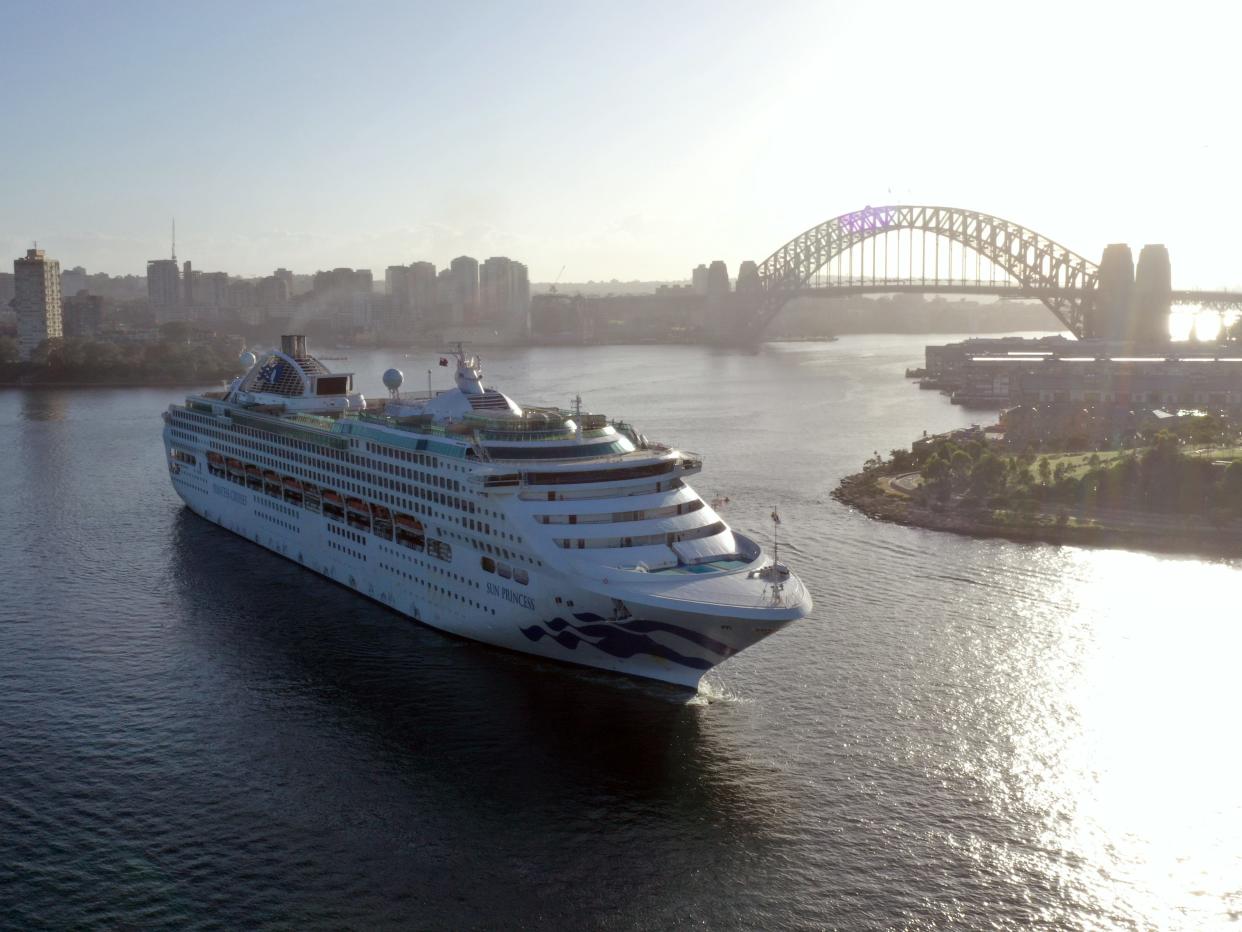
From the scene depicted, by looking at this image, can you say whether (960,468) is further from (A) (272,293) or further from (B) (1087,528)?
(A) (272,293)

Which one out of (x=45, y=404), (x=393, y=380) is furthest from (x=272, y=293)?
(x=393, y=380)

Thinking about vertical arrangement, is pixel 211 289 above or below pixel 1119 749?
above

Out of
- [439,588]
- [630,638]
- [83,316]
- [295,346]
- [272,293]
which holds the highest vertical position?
[272,293]

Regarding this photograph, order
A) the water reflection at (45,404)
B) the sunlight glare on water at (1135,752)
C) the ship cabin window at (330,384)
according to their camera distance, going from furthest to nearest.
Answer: the water reflection at (45,404)
the ship cabin window at (330,384)
the sunlight glare on water at (1135,752)

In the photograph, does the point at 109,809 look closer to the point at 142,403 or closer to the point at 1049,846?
the point at 1049,846

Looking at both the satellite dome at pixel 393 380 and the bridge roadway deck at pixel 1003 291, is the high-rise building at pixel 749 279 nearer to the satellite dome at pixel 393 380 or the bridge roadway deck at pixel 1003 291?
the bridge roadway deck at pixel 1003 291

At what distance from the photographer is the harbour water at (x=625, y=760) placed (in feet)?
34.7

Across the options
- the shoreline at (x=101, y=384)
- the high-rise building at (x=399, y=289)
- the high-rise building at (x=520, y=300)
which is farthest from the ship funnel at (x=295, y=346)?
the high-rise building at (x=399, y=289)

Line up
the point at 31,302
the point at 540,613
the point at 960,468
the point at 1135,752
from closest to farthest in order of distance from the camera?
1. the point at 1135,752
2. the point at 540,613
3. the point at 960,468
4. the point at 31,302

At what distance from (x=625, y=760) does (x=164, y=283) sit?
4989 inches

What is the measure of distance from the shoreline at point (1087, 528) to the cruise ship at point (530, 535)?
32.9ft

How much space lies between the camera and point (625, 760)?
13.1m

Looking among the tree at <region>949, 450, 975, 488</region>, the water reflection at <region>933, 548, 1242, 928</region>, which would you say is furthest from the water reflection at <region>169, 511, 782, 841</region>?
the tree at <region>949, 450, 975, 488</region>

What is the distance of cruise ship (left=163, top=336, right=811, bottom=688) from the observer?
46.0 ft
